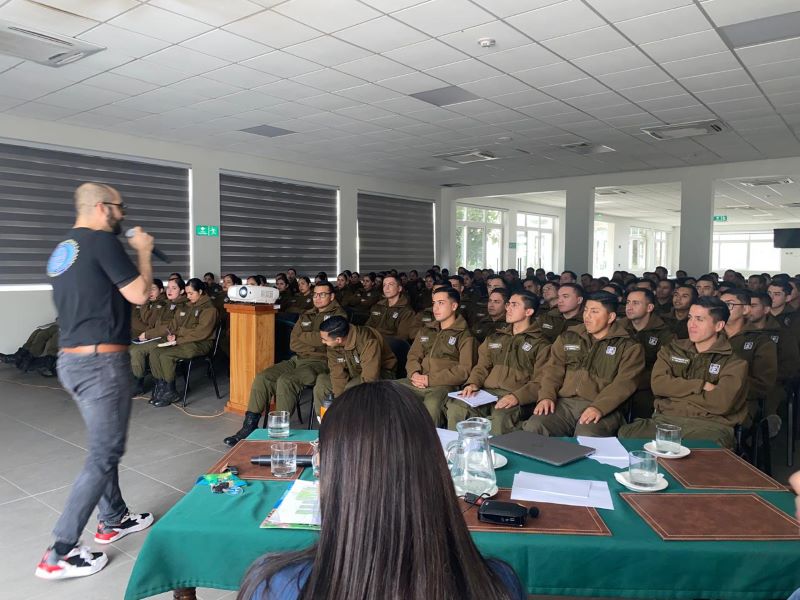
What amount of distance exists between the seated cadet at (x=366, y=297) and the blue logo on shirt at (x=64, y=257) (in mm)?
5088

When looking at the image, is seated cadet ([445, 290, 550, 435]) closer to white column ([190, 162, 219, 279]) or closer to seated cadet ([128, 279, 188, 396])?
seated cadet ([128, 279, 188, 396])

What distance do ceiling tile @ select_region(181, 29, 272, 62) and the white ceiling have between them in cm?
2

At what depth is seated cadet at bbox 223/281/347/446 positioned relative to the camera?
14.4 feet

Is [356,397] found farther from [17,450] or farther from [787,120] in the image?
[787,120]

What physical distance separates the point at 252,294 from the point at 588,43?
3.43 metres

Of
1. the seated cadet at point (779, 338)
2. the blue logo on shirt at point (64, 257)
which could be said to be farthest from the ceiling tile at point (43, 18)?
the seated cadet at point (779, 338)

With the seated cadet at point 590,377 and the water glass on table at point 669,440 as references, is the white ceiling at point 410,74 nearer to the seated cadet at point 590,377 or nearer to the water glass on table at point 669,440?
the seated cadet at point 590,377

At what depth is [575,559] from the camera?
4.59 feet

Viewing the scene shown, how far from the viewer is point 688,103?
614cm

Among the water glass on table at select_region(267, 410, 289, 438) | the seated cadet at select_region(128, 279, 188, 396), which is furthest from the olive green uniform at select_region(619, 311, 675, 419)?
the seated cadet at select_region(128, 279, 188, 396)

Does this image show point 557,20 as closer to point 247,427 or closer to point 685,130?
point 247,427

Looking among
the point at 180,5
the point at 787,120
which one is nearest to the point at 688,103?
the point at 787,120

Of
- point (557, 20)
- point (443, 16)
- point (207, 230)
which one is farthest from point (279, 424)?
point (207, 230)

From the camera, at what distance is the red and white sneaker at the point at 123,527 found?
2764 millimetres
